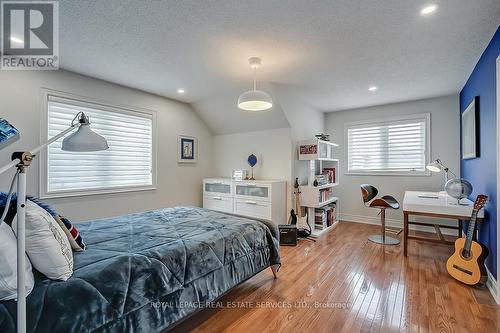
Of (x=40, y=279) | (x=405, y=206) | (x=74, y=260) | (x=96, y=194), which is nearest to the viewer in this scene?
(x=40, y=279)

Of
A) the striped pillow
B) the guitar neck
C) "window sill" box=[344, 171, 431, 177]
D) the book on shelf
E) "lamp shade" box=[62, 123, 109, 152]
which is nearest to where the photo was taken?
"lamp shade" box=[62, 123, 109, 152]

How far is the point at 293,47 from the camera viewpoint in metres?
2.45

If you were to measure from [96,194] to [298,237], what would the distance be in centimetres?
309

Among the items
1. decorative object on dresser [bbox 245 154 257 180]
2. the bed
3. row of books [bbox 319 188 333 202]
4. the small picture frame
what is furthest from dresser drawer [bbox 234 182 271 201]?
the bed

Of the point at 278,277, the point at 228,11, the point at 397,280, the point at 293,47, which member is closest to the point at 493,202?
the point at 397,280

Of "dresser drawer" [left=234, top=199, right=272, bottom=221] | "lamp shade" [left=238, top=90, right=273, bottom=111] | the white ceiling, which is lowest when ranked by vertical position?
"dresser drawer" [left=234, top=199, right=272, bottom=221]

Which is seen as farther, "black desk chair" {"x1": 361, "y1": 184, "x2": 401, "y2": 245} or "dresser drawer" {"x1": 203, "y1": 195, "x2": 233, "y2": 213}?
"dresser drawer" {"x1": 203, "y1": 195, "x2": 233, "y2": 213}

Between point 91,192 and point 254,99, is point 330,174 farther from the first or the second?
point 91,192

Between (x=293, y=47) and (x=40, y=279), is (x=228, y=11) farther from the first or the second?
(x=40, y=279)

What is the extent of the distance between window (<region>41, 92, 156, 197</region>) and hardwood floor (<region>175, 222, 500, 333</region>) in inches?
98.0

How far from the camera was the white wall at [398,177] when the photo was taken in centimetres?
406

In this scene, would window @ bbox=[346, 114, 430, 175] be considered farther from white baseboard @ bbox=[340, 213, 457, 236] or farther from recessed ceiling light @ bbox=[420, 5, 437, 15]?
recessed ceiling light @ bbox=[420, 5, 437, 15]

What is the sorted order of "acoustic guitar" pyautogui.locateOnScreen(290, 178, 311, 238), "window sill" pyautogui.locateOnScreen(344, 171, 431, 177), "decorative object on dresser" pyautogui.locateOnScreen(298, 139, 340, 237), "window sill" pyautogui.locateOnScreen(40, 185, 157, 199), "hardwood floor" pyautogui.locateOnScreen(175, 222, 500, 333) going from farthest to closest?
"window sill" pyautogui.locateOnScreen(344, 171, 431, 177) < "decorative object on dresser" pyautogui.locateOnScreen(298, 139, 340, 237) < "acoustic guitar" pyautogui.locateOnScreen(290, 178, 311, 238) < "window sill" pyautogui.locateOnScreen(40, 185, 157, 199) < "hardwood floor" pyautogui.locateOnScreen(175, 222, 500, 333)

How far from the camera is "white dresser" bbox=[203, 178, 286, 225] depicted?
12.5 ft
